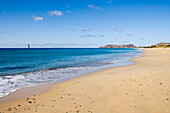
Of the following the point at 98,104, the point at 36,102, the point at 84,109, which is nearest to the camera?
the point at 84,109

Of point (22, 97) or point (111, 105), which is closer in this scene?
point (111, 105)

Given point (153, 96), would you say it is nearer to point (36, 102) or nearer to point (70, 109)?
point (70, 109)

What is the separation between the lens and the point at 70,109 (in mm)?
6359

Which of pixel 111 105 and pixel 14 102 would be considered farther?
pixel 14 102

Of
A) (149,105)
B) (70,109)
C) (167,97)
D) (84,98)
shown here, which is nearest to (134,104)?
(149,105)

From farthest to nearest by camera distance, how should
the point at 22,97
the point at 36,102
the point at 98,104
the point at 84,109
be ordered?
the point at 22,97 → the point at 36,102 → the point at 98,104 → the point at 84,109

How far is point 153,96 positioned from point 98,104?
3.46 meters

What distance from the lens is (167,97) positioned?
7.39m

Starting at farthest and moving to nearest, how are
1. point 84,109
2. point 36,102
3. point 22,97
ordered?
point 22,97 < point 36,102 < point 84,109

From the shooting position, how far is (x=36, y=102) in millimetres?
7336

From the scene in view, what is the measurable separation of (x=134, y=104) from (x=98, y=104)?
187 cm

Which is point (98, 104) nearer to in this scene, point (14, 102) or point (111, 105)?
point (111, 105)

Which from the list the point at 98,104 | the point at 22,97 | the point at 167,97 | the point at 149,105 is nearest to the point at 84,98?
the point at 98,104

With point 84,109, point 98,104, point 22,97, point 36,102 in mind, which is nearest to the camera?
point 84,109
